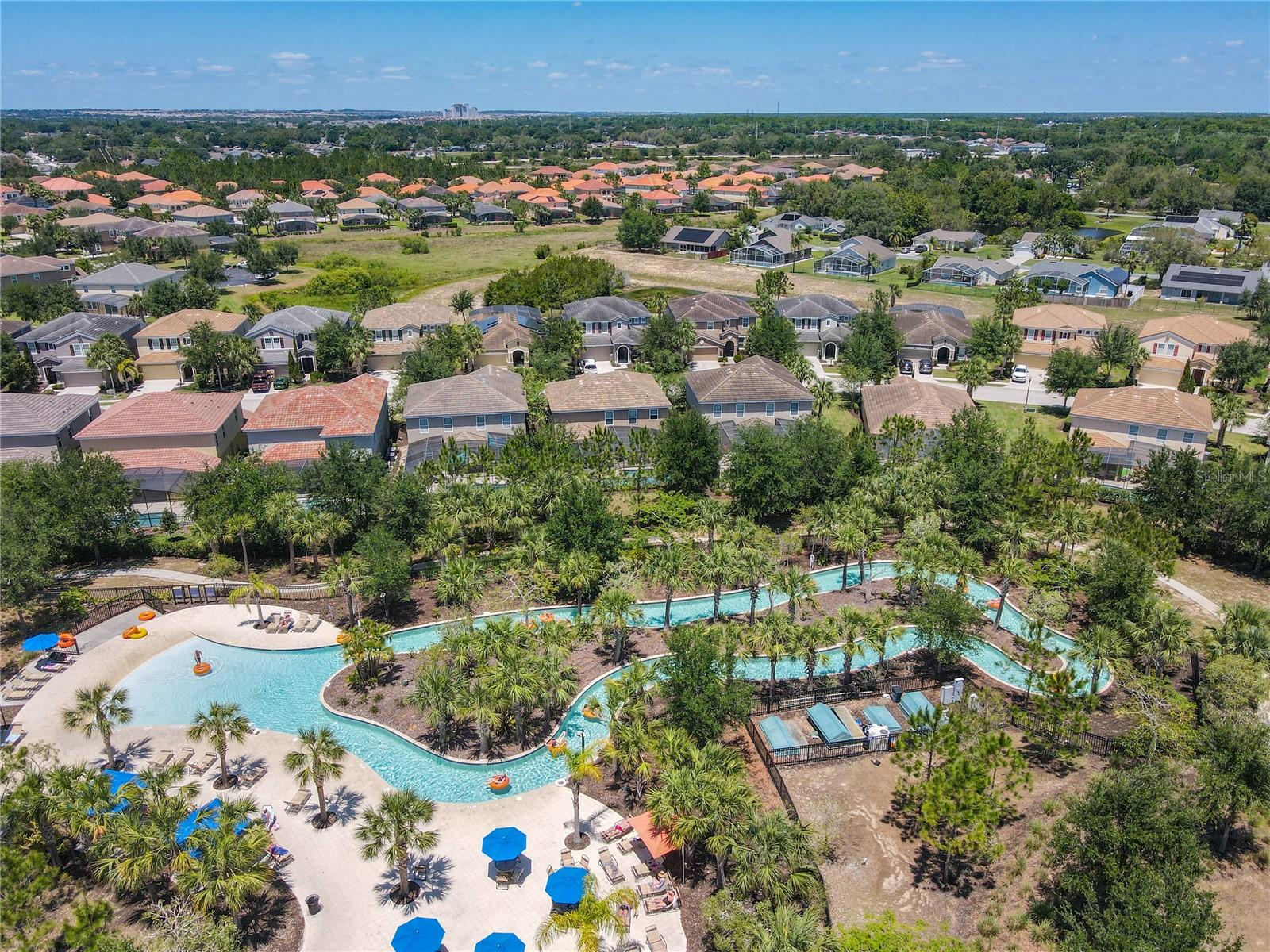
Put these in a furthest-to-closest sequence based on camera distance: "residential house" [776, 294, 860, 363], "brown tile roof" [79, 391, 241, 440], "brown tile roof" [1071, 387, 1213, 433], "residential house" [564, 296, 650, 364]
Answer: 1. "residential house" [776, 294, 860, 363]
2. "residential house" [564, 296, 650, 364]
3. "brown tile roof" [1071, 387, 1213, 433]
4. "brown tile roof" [79, 391, 241, 440]

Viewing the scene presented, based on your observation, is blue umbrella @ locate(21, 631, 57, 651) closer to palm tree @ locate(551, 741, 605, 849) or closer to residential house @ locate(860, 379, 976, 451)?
palm tree @ locate(551, 741, 605, 849)

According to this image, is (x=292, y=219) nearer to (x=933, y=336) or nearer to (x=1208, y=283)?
(x=933, y=336)

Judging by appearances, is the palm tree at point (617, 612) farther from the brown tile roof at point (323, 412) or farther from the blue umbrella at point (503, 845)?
the brown tile roof at point (323, 412)

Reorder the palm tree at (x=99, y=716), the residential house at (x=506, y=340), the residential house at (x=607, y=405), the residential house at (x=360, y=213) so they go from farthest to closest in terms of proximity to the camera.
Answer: the residential house at (x=360, y=213)
the residential house at (x=506, y=340)
the residential house at (x=607, y=405)
the palm tree at (x=99, y=716)

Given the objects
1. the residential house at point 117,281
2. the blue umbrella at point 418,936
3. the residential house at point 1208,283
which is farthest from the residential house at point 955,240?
the blue umbrella at point 418,936

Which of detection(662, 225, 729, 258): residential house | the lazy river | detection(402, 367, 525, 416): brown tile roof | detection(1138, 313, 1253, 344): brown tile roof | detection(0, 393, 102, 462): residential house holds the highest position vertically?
detection(662, 225, 729, 258): residential house

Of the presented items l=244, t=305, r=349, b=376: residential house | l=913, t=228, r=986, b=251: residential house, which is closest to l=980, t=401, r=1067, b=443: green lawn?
l=244, t=305, r=349, b=376: residential house
